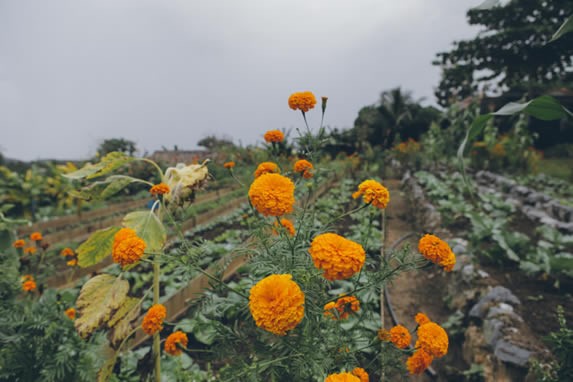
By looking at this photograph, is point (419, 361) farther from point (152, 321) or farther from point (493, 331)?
point (493, 331)

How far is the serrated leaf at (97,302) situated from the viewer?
1.12 meters

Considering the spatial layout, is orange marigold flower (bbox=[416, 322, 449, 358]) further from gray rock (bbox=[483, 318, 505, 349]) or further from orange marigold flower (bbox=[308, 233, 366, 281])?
gray rock (bbox=[483, 318, 505, 349])

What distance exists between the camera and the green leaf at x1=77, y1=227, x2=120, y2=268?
1.27 meters

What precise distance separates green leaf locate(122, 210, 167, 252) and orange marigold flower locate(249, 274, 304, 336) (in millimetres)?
655

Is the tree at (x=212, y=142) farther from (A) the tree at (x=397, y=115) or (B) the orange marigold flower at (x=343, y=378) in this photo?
(A) the tree at (x=397, y=115)

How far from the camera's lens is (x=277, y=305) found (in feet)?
2.20

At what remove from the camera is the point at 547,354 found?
64.8 inches

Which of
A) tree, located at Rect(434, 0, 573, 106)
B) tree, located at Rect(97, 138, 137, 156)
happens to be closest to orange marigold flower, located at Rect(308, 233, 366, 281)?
tree, located at Rect(97, 138, 137, 156)

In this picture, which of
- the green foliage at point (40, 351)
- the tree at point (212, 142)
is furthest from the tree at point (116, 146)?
the green foliage at point (40, 351)

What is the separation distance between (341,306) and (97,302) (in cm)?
92

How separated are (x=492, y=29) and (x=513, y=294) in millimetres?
19377

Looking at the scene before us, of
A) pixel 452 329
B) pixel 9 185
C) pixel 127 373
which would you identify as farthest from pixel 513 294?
pixel 9 185

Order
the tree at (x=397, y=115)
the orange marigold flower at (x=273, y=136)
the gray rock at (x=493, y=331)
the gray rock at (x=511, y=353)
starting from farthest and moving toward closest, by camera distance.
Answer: the tree at (x=397, y=115), the gray rock at (x=493, y=331), the gray rock at (x=511, y=353), the orange marigold flower at (x=273, y=136)

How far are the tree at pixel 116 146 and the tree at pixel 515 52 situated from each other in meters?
13.7
